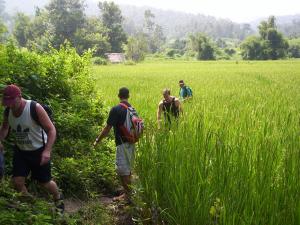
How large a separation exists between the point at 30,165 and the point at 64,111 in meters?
2.28

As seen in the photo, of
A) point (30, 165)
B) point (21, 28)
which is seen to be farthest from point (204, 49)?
point (30, 165)

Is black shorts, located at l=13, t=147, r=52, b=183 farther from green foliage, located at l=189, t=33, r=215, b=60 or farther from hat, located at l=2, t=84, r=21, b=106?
green foliage, located at l=189, t=33, r=215, b=60

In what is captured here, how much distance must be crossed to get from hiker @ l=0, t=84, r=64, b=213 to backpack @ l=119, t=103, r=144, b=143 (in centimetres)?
117

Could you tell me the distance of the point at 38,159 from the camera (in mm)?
4508

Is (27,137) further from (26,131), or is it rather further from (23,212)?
(23,212)

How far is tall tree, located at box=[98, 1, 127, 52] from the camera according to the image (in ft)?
255

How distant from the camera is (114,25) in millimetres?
78875

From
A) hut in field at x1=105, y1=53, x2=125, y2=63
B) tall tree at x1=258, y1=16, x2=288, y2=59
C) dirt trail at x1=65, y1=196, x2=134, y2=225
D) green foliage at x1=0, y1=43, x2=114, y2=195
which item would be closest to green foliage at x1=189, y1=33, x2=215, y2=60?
tall tree at x1=258, y1=16, x2=288, y2=59

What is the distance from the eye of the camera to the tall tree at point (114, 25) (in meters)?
77.6

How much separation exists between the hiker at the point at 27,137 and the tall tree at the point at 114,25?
71608 millimetres

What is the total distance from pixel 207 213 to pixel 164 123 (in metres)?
2.03

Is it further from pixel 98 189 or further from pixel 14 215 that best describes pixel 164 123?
pixel 14 215

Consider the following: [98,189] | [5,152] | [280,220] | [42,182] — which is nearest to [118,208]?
[98,189]

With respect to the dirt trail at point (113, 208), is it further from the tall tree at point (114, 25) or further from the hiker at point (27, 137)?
the tall tree at point (114, 25)
